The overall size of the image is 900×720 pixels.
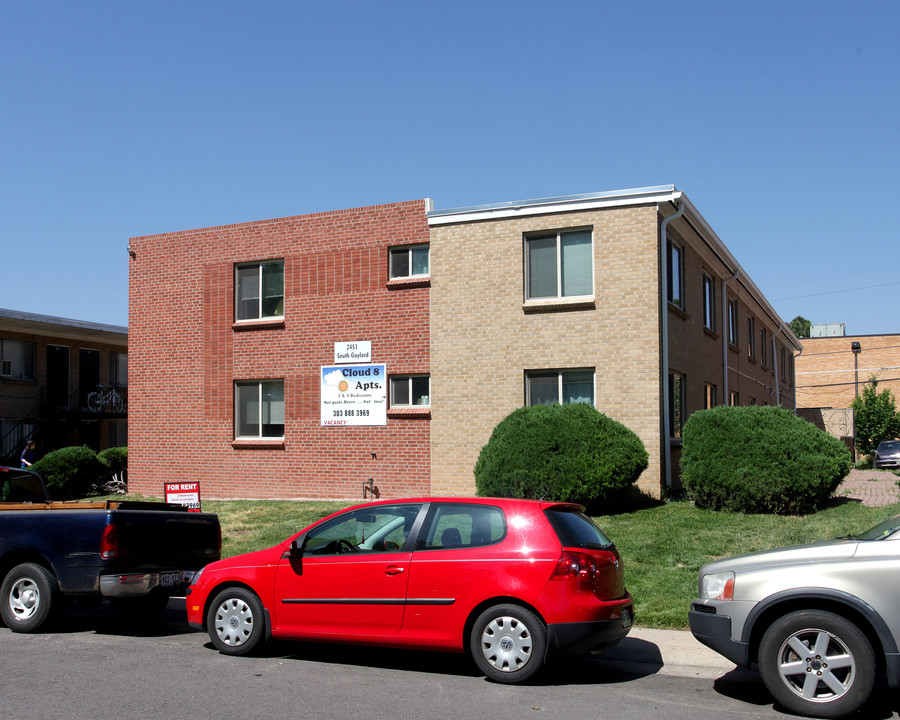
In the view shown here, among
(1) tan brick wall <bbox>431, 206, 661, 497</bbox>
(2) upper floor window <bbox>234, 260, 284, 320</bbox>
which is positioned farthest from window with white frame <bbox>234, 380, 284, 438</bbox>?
(1) tan brick wall <bbox>431, 206, 661, 497</bbox>

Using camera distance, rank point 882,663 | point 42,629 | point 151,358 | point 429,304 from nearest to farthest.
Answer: point 882,663 < point 42,629 < point 429,304 < point 151,358

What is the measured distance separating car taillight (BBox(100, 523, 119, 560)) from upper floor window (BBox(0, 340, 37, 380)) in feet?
88.2

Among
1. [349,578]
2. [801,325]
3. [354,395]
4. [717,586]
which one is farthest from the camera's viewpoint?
[801,325]

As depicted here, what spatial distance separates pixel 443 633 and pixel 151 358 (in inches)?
665

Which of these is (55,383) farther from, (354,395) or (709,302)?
(709,302)

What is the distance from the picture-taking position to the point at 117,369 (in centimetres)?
3750

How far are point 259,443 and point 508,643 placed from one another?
1455 cm

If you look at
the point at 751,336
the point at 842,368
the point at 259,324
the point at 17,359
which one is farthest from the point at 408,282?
the point at 842,368

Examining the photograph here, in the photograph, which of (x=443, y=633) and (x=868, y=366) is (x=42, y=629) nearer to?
(x=443, y=633)

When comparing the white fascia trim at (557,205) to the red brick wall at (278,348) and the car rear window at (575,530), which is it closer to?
the red brick wall at (278,348)

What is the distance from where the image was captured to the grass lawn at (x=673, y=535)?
9852 millimetres

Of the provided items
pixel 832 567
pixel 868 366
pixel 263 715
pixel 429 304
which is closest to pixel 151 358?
pixel 429 304

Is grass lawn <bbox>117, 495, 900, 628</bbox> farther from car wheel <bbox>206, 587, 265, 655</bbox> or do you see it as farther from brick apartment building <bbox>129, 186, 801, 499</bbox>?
car wheel <bbox>206, 587, 265, 655</bbox>

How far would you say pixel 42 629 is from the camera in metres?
8.94
